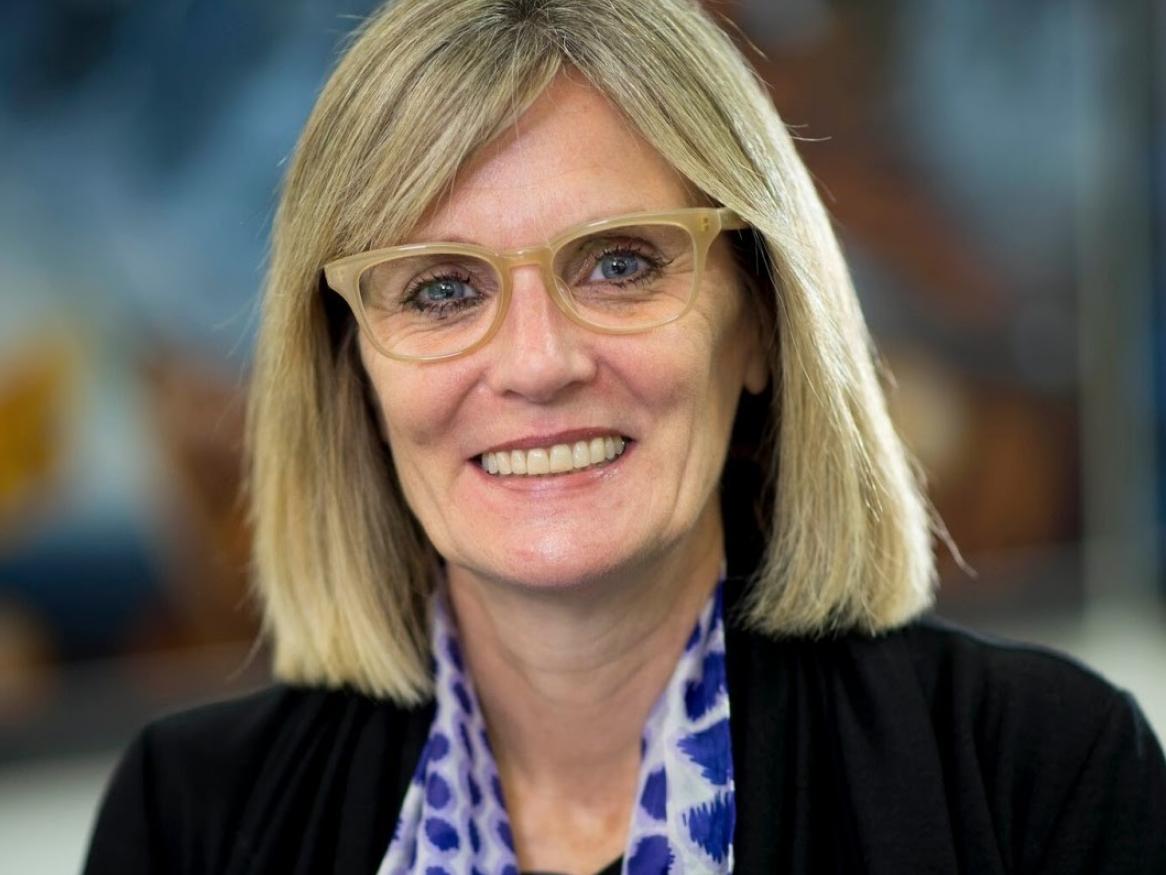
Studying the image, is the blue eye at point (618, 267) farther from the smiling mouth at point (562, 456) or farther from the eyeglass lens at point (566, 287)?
the smiling mouth at point (562, 456)

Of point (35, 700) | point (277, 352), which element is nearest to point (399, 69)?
point (277, 352)

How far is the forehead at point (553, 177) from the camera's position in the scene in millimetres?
1480

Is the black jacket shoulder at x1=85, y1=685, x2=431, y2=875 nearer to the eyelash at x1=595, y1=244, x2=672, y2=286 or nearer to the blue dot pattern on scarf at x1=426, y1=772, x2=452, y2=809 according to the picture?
the blue dot pattern on scarf at x1=426, y1=772, x2=452, y2=809

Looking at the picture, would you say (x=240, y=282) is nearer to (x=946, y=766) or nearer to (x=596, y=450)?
(x=596, y=450)

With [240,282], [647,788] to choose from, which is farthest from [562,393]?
[240,282]

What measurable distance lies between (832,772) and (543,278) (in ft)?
2.28

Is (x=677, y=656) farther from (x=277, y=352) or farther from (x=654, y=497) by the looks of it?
(x=277, y=352)

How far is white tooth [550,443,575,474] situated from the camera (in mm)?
1545

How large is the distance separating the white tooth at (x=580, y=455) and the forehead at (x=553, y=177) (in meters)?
0.24

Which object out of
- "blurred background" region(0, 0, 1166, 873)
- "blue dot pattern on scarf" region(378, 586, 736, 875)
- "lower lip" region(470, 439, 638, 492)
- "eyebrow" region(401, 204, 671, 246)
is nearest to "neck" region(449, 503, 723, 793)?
"blue dot pattern on scarf" region(378, 586, 736, 875)

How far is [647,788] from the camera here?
164cm

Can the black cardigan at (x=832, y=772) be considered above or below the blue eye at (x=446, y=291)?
below

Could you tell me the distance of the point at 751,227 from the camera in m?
1.61

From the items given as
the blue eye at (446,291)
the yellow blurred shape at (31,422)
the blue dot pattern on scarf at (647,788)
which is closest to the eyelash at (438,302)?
the blue eye at (446,291)
